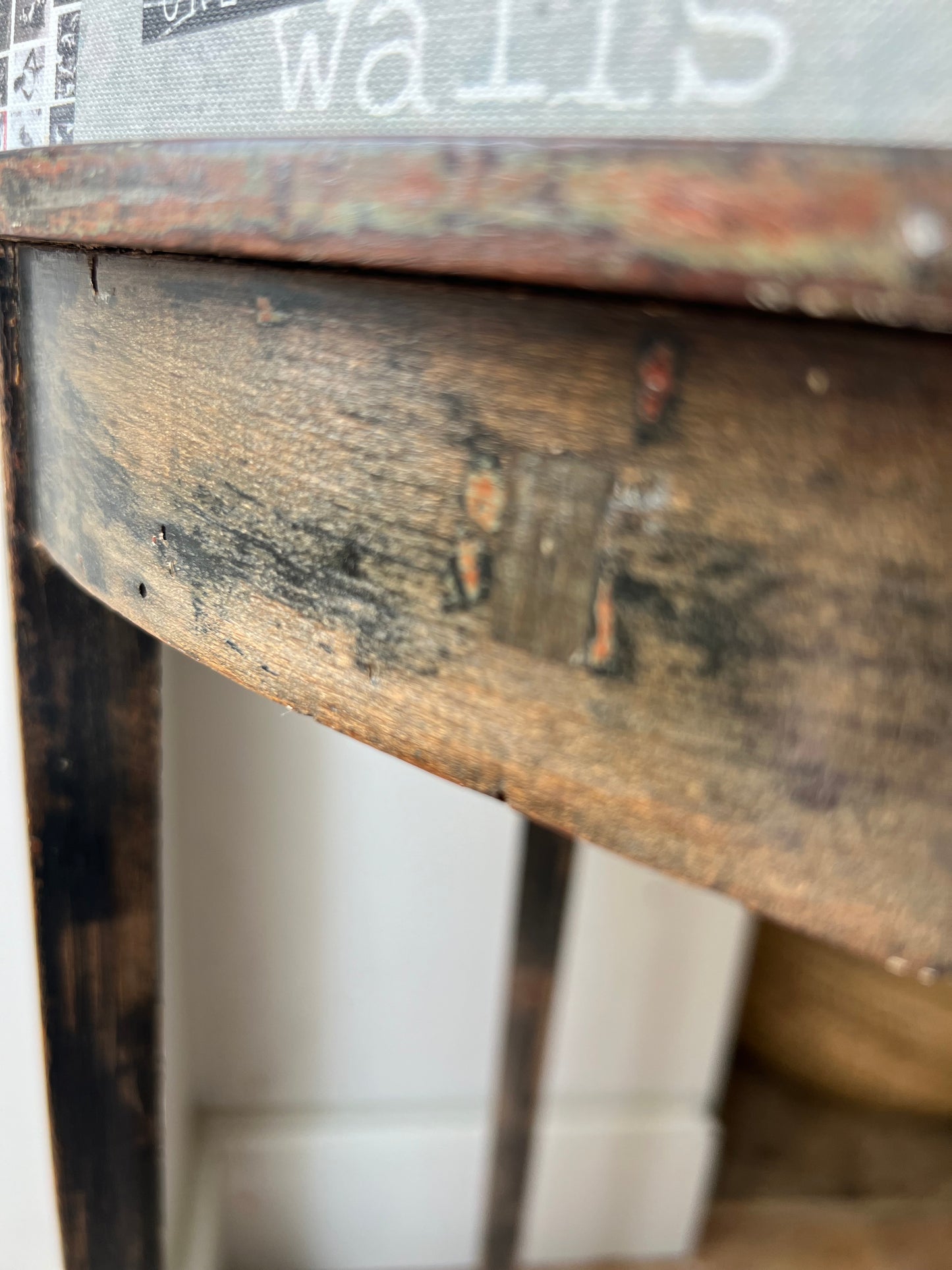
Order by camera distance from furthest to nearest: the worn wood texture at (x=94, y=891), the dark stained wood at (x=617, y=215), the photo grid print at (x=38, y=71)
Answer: the worn wood texture at (x=94, y=891), the photo grid print at (x=38, y=71), the dark stained wood at (x=617, y=215)

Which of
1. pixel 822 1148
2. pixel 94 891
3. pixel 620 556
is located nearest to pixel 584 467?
pixel 620 556

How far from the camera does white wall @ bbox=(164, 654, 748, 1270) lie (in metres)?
0.69

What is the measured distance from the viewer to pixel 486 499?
122 millimetres

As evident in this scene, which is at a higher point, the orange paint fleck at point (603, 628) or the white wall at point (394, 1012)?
the orange paint fleck at point (603, 628)

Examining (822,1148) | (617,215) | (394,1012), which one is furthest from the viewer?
(822,1148)

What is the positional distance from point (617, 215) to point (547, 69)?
0.04 meters

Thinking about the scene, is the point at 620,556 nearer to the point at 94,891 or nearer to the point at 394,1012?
the point at 94,891

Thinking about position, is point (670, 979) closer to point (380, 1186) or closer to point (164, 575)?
point (380, 1186)

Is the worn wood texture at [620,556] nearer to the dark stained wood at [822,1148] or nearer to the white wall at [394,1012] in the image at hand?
the white wall at [394,1012]

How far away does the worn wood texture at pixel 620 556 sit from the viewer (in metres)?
0.10

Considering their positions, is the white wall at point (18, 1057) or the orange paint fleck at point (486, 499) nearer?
the orange paint fleck at point (486, 499)

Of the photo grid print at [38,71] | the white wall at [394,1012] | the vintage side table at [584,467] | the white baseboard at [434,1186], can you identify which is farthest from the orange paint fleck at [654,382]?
the white baseboard at [434,1186]

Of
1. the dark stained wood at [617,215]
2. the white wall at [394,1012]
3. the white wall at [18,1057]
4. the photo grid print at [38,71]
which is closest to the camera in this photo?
the dark stained wood at [617,215]

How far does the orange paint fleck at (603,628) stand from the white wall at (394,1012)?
56 cm
